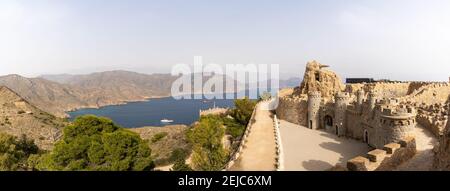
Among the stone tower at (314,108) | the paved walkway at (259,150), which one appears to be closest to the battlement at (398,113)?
the paved walkway at (259,150)

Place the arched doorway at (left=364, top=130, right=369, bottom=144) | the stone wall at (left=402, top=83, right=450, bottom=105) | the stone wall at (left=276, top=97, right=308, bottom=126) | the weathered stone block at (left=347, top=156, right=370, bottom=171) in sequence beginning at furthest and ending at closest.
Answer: the stone wall at (left=276, top=97, right=308, bottom=126)
the stone wall at (left=402, top=83, right=450, bottom=105)
the arched doorway at (left=364, top=130, right=369, bottom=144)
the weathered stone block at (left=347, top=156, right=370, bottom=171)

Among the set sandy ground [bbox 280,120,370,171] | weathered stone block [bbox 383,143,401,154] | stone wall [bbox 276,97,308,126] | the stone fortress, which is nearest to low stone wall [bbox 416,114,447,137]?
the stone fortress

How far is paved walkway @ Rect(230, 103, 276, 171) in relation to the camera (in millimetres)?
19438

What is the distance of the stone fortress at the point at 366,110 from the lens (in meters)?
20.5

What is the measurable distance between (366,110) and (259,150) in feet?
35.1

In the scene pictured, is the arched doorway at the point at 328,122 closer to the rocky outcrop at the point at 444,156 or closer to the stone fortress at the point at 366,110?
the stone fortress at the point at 366,110

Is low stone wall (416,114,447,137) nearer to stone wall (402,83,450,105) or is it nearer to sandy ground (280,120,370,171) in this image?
sandy ground (280,120,370,171)

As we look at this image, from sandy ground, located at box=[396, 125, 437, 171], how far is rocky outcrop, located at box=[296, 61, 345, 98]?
1901 cm

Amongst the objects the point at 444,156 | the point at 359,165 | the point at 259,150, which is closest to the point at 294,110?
the point at 259,150

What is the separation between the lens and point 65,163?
2791cm
